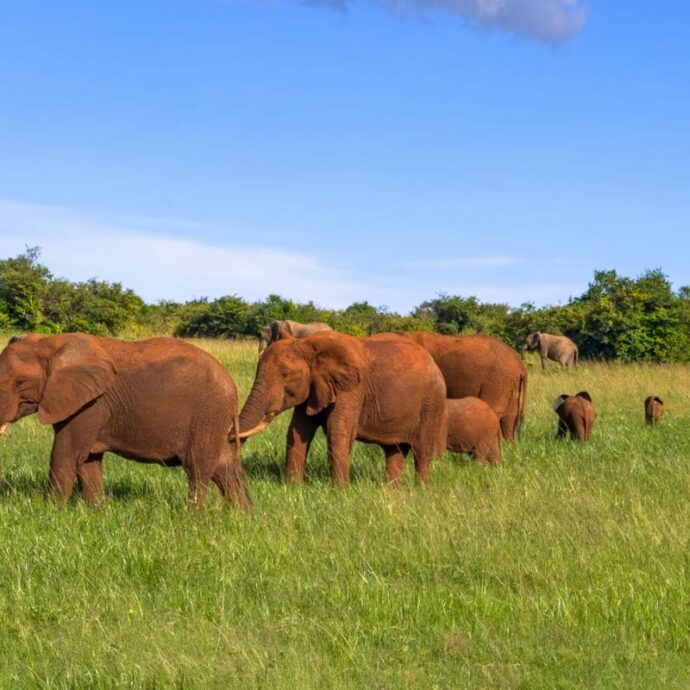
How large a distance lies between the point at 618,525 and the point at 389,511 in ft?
6.00

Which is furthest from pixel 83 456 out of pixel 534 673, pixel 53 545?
pixel 534 673

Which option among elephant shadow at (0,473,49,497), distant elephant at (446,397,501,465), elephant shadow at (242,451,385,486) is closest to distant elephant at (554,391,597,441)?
distant elephant at (446,397,501,465)

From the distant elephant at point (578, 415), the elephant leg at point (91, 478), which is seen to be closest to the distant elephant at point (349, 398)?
the elephant leg at point (91, 478)

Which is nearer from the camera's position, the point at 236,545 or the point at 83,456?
the point at 236,545

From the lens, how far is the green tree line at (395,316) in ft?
109

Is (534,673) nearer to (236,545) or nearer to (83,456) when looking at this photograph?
(236,545)

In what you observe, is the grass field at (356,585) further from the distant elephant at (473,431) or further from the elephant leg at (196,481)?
the distant elephant at (473,431)

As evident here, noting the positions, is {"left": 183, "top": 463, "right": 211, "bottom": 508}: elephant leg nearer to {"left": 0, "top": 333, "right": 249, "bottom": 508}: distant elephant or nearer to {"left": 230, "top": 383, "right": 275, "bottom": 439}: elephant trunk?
{"left": 0, "top": 333, "right": 249, "bottom": 508}: distant elephant

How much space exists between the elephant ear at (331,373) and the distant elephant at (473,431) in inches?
69.0

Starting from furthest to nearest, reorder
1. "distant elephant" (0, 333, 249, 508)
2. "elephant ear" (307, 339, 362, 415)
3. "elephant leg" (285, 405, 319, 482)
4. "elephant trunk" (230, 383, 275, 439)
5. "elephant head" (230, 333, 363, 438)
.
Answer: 1. "elephant leg" (285, 405, 319, 482)
2. "elephant ear" (307, 339, 362, 415)
3. "elephant head" (230, 333, 363, 438)
4. "elephant trunk" (230, 383, 275, 439)
5. "distant elephant" (0, 333, 249, 508)

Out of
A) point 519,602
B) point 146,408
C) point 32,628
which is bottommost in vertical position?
point 32,628

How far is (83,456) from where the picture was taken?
9.75m

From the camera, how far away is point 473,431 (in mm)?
12688

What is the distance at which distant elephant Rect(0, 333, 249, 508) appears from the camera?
31.7 ft
